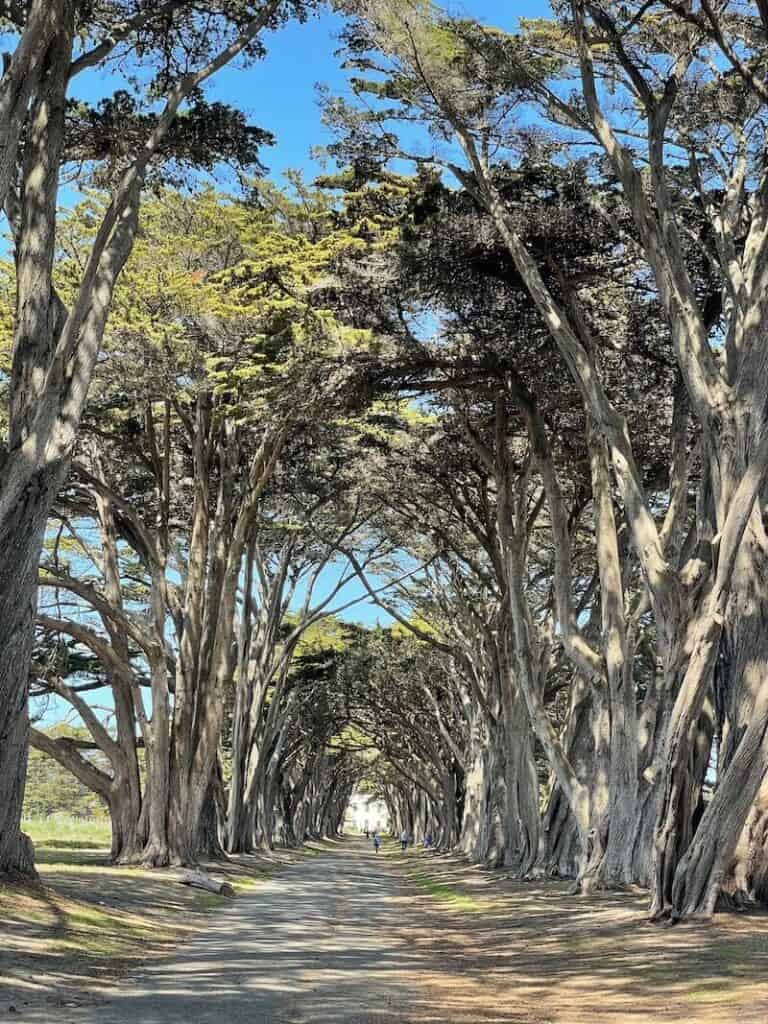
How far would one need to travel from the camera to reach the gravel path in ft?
20.7

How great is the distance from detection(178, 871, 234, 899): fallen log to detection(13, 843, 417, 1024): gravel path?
150cm

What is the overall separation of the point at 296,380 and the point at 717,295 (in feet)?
19.5

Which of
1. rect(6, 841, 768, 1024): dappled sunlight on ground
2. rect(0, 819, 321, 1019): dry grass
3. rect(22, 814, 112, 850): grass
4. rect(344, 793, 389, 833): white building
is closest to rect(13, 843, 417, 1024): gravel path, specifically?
rect(6, 841, 768, 1024): dappled sunlight on ground

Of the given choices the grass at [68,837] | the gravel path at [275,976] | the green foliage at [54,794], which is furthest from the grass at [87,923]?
the green foliage at [54,794]

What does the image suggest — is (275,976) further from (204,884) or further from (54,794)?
(54,794)

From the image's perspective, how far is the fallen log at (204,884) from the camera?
16.2 m

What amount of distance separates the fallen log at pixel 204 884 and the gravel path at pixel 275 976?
150 centimetres

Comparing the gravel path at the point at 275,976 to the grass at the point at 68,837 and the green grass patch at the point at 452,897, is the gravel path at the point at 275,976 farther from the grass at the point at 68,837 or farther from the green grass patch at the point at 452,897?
the grass at the point at 68,837

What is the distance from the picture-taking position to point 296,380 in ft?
50.0

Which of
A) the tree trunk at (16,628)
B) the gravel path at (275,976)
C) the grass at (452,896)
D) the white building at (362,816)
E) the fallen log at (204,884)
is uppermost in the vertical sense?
the tree trunk at (16,628)

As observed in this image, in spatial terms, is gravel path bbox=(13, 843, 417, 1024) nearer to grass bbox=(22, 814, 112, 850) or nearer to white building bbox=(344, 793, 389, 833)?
grass bbox=(22, 814, 112, 850)

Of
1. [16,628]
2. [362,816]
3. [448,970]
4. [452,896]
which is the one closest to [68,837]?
[452,896]

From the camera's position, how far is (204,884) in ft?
53.3

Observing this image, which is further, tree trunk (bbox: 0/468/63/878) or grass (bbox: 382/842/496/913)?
grass (bbox: 382/842/496/913)
